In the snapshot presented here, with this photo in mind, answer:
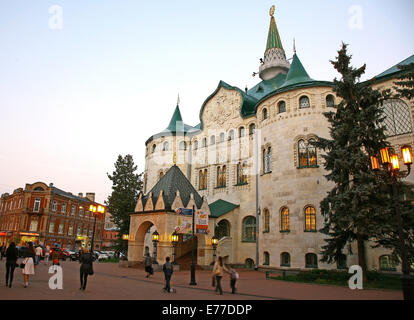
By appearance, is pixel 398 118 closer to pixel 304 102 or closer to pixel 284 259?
pixel 304 102

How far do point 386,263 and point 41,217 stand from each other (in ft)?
185

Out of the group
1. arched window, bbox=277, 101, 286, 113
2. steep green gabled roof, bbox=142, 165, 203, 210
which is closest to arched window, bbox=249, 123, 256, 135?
arched window, bbox=277, 101, 286, 113

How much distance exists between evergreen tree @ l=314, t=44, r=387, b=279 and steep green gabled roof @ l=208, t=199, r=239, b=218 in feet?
45.8

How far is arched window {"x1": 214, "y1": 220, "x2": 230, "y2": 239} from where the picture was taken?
33.5 metres

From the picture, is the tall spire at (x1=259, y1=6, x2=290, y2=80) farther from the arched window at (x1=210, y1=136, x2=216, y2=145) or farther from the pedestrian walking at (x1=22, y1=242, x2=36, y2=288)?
the pedestrian walking at (x1=22, y1=242, x2=36, y2=288)

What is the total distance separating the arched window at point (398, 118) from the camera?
23.9 metres

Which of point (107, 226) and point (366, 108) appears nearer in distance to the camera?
point (366, 108)

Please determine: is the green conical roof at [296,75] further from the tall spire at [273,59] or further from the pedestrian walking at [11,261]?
the pedestrian walking at [11,261]

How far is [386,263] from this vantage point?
23.1m

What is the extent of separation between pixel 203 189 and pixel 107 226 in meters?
77.6

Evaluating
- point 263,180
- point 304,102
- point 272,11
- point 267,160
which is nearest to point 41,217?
point 263,180
